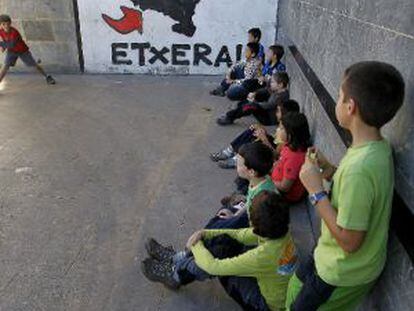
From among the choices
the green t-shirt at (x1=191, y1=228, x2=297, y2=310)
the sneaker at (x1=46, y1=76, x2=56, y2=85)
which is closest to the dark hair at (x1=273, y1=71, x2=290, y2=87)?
the green t-shirt at (x1=191, y1=228, x2=297, y2=310)

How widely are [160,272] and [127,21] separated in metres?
6.90

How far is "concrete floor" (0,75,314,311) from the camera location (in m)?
3.08

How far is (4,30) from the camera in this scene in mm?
7953

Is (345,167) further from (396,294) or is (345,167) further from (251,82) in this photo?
(251,82)

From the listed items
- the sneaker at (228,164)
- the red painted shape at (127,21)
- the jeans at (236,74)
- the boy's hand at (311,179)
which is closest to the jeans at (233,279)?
the boy's hand at (311,179)

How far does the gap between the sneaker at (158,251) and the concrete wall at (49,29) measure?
6696 millimetres

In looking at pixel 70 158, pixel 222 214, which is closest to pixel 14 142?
pixel 70 158

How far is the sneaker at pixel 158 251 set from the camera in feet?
10.7

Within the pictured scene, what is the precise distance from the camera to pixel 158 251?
10.9 ft

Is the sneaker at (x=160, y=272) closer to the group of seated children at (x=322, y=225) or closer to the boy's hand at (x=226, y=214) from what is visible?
the group of seated children at (x=322, y=225)

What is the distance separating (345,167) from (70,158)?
3918 mm

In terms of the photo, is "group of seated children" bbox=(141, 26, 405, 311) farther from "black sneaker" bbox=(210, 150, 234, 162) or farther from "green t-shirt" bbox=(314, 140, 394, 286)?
"black sneaker" bbox=(210, 150, 234, 162)

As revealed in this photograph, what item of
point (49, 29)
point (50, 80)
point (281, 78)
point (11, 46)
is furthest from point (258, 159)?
point (49, 29)

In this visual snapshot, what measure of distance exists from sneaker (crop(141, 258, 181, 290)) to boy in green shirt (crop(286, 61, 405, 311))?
1218 mm
